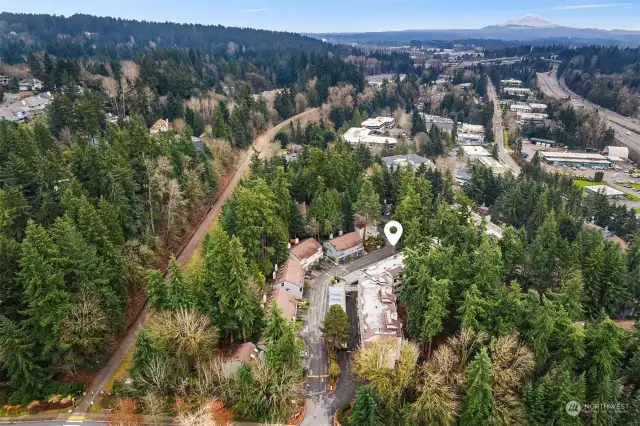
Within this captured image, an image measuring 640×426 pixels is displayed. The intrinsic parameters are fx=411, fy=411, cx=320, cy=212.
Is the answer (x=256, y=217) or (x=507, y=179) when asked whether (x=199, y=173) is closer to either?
(x=256, y=217)

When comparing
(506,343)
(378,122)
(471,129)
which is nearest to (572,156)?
(471,129)

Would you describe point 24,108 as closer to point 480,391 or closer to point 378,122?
point 378,122

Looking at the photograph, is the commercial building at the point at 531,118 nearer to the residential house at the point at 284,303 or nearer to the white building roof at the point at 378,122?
the white building roof at the point at 378,122

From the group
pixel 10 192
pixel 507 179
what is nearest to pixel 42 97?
pixel 10 192

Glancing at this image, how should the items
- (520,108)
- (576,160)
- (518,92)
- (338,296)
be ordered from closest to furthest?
(338,296) → (576,160) → (520,108) → (518,92)

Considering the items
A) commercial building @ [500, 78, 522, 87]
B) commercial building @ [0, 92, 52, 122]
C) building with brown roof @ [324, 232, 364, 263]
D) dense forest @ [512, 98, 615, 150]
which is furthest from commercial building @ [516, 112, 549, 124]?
commercial building @ [0, 92, 52, 122]
